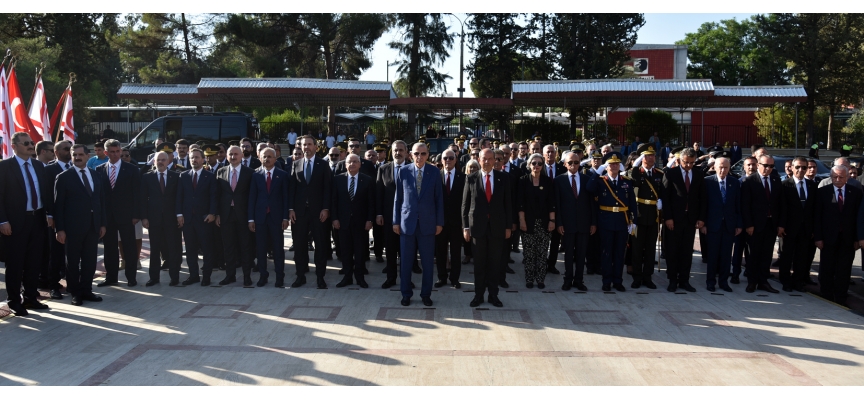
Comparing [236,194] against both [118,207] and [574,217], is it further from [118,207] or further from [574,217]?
[574,217]

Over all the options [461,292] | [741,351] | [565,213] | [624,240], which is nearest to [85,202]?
[461,292]

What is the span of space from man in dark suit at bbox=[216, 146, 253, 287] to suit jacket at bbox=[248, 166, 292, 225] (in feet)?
0.57

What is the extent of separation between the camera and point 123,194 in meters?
8.93

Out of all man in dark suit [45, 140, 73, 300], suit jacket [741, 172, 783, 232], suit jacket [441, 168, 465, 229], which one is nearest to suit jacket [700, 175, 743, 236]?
suit jacket [741, 172, 783, 232]

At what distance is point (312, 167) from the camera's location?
30.1 feet

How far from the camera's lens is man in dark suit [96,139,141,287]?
Answer: 881 cm

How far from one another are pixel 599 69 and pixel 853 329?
33.4 m

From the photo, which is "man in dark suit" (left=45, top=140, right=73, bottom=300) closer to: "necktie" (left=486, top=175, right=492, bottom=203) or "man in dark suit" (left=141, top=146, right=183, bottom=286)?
"man in dark suit" (left=141, top=146, right=183, bottom=286)

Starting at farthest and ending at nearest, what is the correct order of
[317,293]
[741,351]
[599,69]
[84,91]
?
[84,91], [599,69], [317,293], [741,351]

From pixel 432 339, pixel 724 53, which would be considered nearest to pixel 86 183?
pixel 432 339

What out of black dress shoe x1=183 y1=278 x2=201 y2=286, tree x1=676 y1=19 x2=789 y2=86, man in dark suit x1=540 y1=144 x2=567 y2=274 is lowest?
black dress shoe x1=183 y1=278 x2=201 y2=286

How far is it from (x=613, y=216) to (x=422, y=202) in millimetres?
2497

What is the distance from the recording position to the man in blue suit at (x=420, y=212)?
8.09m

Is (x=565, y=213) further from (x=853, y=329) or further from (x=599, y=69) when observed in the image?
(x=599, y=69)
